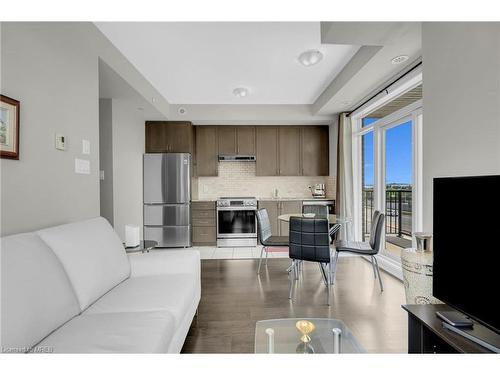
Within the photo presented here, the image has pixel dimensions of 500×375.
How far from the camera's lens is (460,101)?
153 cm

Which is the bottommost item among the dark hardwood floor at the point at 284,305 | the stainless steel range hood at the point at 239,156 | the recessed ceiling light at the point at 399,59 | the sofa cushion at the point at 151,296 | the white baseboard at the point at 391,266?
the dark hardwood floor at the point at 284,305

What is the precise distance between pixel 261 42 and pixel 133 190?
3.04 m

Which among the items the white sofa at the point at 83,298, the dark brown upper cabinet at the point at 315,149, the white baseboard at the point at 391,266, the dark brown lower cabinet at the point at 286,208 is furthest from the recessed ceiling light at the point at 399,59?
the dark brown lower cabinet at the point at 286,208

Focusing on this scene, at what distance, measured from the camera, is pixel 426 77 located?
1827mm

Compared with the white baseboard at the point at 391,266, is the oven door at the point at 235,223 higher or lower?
higher

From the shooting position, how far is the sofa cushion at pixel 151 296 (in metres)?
1.46

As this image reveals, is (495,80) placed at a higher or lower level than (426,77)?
lower

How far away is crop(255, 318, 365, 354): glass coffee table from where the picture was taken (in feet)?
4.18

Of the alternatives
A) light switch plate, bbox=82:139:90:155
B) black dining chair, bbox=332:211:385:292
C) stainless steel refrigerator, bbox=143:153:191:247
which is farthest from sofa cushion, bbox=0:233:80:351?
stainless steel refrigerator, bbox=143:153:191:247

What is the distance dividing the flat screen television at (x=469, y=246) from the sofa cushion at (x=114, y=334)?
4.34 feet

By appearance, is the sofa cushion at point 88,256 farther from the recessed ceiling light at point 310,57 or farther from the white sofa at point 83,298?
the recessed ceiling light at point 310,57

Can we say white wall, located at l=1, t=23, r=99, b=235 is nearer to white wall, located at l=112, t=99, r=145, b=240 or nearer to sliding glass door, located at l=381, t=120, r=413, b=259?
white wall, located at l=112, t=99, r=145, b=240
